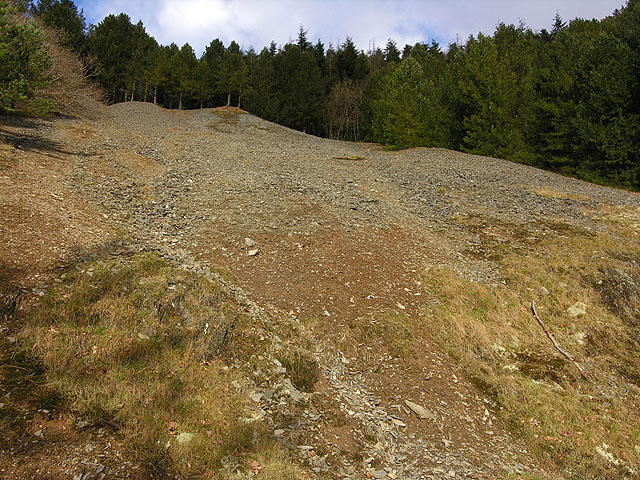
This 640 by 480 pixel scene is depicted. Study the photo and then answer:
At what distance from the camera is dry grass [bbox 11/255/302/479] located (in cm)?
512

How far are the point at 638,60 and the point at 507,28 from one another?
14.1 meters

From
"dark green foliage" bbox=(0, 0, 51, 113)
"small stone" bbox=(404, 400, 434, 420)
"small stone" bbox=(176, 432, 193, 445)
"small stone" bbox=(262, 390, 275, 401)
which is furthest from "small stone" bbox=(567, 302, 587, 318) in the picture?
"dark green foliage" bbox=(0, 0, 51, 113)

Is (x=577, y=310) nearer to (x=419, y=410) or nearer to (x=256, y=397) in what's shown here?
(x=419, y=410)

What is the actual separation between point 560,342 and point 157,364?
358 inches

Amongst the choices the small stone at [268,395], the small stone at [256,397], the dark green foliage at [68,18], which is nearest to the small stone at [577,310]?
the small stone at [268,395]

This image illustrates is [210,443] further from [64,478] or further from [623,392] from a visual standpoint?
[623,392]

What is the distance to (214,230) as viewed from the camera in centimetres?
1191

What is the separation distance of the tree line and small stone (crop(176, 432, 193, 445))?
30500mm

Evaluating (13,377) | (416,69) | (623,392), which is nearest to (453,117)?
(416,69)

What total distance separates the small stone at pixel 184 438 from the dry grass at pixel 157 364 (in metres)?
0.01

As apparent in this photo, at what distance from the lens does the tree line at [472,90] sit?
25.8 metres

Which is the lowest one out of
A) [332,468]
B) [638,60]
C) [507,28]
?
[332,468]

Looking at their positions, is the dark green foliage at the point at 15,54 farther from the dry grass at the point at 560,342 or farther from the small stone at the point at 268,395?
the dry grass at the point at 560,342

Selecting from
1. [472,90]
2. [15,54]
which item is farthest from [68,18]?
[472,90]
